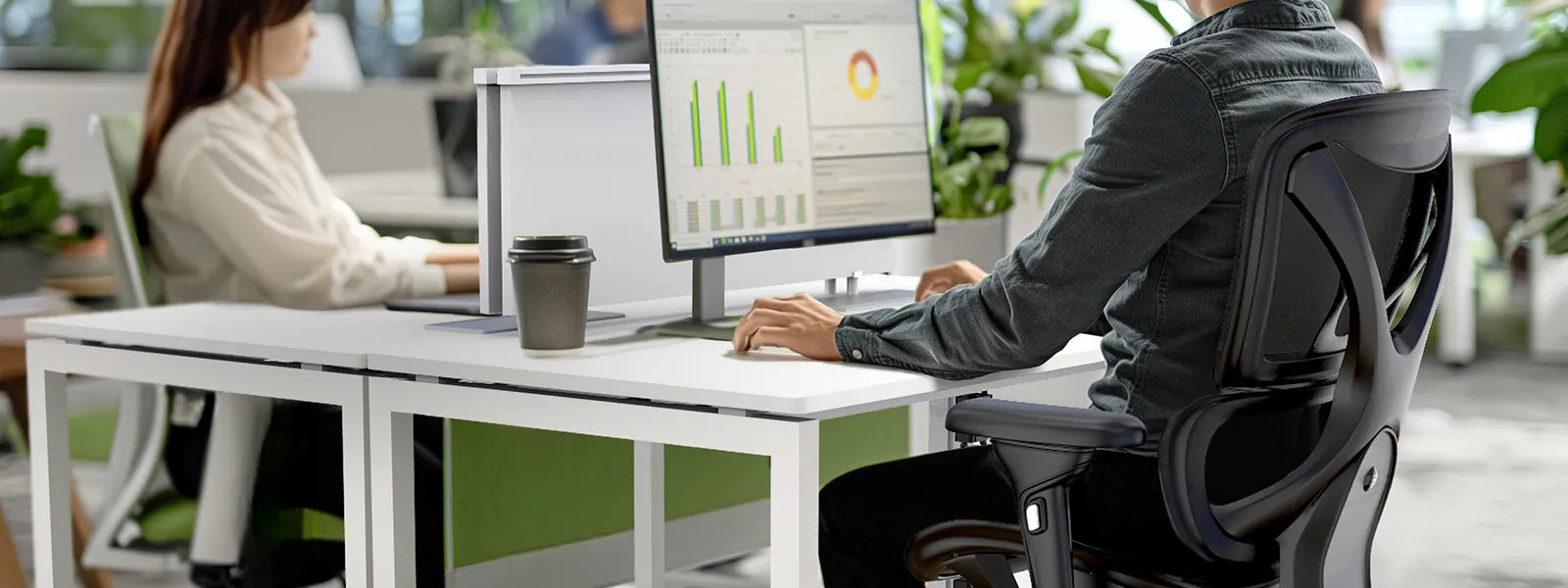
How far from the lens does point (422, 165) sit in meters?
6.70

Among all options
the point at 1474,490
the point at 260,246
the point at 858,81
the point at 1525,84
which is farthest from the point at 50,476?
the point at 1474,490

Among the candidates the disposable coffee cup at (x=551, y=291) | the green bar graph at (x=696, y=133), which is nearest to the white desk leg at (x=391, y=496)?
the disposable coffee cup at (x=551, y=291)

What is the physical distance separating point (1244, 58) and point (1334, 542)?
46 cm

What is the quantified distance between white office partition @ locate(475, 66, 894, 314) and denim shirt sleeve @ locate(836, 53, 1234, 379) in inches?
23.6

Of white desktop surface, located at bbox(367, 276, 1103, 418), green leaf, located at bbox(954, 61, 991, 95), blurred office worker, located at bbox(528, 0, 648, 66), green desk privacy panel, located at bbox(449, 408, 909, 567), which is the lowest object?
green desk privacy panel, located at bbox(449, 408, 909, 567)

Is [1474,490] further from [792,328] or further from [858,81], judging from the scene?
[792,328]

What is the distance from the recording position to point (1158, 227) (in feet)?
5.61

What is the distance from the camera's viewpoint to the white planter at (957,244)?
371cm

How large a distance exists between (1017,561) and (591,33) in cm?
452

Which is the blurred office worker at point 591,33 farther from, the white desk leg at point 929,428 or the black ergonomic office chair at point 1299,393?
the black ergonomic office chair at point 1299,393

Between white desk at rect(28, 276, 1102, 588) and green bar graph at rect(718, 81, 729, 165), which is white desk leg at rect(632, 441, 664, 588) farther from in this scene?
green bar graph at rect(718, 81, 729, 165)

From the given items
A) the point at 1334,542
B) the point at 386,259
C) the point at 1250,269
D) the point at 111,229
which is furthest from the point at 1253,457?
the point at 111,229

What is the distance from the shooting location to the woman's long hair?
8.63 ft

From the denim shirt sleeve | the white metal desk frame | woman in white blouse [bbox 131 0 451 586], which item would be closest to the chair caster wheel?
woman in white blouse [bbox 131 0 451 586]
